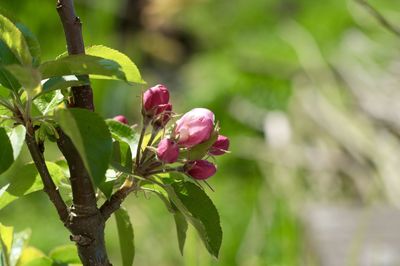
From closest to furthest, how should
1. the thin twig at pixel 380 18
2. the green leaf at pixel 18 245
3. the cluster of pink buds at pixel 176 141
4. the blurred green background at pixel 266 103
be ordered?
the cluster of pink buds at pixel 176 141 < the green leaf at pixel 18 245 < the thin twig at pixel 380 18 < the blurred green background at pixel 266 103

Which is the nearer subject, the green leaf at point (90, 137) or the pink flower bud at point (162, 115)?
the green leaf at point (90, 137)

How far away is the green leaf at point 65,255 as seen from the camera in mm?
802

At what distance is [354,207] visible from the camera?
2.27 m

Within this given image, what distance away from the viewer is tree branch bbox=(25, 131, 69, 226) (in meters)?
0.61

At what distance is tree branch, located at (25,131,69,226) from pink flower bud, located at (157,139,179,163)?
0.08 metres

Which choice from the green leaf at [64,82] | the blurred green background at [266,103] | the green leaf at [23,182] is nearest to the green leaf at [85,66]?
the green leaf at [64,82]

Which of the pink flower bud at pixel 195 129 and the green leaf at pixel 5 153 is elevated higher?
the green leaf at pixel 5 153

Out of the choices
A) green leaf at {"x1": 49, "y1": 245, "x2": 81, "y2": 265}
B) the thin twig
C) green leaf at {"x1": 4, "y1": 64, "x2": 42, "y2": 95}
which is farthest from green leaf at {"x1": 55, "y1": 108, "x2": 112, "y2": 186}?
the thin twig

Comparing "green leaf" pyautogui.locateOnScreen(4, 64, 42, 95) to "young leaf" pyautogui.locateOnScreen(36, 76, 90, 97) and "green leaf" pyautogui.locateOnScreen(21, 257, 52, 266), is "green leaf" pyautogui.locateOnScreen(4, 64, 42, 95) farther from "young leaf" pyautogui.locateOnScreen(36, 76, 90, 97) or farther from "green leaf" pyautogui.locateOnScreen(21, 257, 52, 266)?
"green leaf" pyautogui.locateOnScreen(21, 257, 52, 266)

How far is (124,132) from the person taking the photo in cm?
72

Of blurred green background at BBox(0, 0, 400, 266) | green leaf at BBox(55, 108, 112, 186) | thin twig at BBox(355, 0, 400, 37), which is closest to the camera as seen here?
green leaf at BBox(55, 108, 112, 186)

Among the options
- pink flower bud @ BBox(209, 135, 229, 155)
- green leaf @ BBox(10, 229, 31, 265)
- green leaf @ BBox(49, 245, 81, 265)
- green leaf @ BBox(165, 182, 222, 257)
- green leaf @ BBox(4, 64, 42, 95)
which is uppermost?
green leaf @ BBox(4, 64, 42, 95)

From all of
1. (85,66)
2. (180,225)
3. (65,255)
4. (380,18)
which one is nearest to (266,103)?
(380,18)

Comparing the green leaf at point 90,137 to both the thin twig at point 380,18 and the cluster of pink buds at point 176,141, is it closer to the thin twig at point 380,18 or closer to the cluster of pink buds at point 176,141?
the cluster of pink buds at point 176,141
